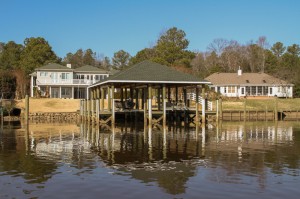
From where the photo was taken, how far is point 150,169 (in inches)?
669

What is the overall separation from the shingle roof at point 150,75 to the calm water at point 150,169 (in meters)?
12.7

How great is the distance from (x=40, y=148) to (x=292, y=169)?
14.0m

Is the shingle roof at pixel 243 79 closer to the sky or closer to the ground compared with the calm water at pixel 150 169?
closer to the sky

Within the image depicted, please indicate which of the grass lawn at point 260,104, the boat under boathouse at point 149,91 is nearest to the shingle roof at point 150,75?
the boat under boathouse at point 149,91

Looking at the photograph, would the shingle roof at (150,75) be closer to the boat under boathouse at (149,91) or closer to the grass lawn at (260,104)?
the boat under boathouse at (149,91)

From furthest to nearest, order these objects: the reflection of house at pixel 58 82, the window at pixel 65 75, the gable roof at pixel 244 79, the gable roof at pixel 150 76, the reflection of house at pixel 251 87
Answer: the gable roof at pixel 244 79 < the reflection of house at pixel 251 87 < the window at pixel 65 75 < the reflection of house at pixel 58 82 < the gable roof at pixel 150 76

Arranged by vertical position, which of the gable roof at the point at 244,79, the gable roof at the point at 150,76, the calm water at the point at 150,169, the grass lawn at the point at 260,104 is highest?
the gable roof at the point at 244,79

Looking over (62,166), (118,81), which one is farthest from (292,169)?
(118,81)

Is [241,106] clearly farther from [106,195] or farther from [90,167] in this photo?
[106,195]

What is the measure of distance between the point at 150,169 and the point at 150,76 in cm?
2308

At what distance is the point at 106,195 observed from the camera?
515 inches

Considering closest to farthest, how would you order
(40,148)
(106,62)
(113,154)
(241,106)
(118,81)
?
(113,154) → (40,148) → (118,81) → (241,106) → (106,62)

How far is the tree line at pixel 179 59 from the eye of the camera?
7888 cm

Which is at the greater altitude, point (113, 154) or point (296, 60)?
point (296, 60)
